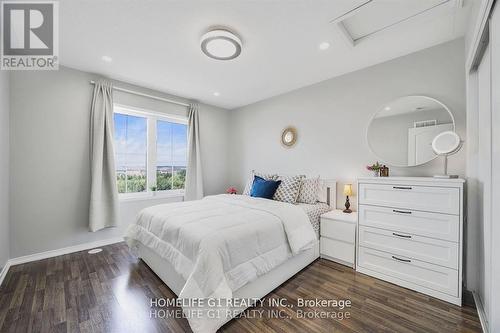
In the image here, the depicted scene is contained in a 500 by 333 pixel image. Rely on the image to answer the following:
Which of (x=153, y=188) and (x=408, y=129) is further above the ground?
(x=408, y=129)

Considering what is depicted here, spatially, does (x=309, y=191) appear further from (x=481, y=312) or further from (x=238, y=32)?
(x=238, y=32)

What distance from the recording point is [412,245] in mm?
2004

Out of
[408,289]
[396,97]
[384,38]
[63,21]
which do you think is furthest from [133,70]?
[408,289]

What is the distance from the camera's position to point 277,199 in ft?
10.2

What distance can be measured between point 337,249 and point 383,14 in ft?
8.29

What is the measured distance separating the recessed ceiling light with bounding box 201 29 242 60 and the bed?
177cm

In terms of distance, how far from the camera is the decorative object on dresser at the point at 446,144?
2034 millimetres

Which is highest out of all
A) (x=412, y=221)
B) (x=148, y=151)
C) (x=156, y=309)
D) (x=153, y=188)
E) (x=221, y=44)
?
A: (x=221, y=44)

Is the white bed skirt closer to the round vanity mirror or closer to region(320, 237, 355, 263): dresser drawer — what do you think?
region(320, 237, 355, 263): dresser drawer

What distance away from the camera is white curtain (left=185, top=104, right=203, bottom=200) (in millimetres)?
4078

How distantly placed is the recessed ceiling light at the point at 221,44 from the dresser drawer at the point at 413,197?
6.88 ft

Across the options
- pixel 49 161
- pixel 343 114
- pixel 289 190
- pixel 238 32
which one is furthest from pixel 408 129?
pixel 49 161

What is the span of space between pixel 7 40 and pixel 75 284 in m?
2.64

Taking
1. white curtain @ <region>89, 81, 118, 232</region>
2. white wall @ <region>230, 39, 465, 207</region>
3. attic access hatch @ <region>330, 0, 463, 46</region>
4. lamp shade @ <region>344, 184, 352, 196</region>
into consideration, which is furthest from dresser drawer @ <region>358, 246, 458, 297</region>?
white curtain @ <region>89, 81, 118, 232</region>
